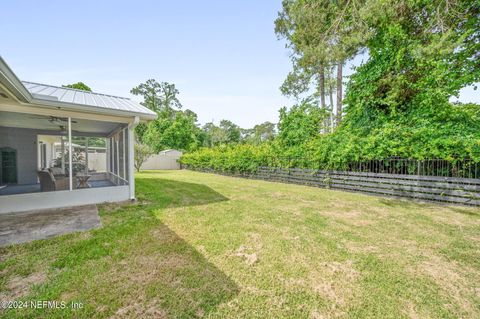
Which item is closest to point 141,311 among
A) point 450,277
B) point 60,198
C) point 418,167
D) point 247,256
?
point 247,256

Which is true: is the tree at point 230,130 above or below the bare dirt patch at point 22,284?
above

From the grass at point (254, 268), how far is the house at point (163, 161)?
721 inches

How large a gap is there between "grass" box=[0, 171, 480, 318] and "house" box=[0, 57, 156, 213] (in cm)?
179

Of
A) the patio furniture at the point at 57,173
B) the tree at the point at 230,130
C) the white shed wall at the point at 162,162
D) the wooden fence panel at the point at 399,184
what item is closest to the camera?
the wooden fence panel at the point at 399,184

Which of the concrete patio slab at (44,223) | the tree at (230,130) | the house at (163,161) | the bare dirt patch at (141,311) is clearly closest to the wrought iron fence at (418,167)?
the bare dirt patch at (141,311)

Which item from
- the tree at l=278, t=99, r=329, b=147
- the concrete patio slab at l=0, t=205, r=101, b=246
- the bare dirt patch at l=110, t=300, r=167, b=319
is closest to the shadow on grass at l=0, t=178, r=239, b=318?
the bare dirt patch at l=110, t=300, r=167, b=319

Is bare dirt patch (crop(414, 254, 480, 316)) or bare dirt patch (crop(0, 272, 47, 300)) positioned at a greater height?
bare dirt patch (crop(0, 272, 47, 300))

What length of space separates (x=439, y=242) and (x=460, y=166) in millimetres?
3941

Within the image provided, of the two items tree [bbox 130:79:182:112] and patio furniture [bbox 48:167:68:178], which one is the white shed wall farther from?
patio furniture [bbox 48:167:68:178]

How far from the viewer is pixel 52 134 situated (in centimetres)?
864

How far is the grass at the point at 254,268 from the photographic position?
1917 millimetres

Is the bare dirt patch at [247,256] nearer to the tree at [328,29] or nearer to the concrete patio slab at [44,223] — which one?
the concrete patio slab at [44,223]

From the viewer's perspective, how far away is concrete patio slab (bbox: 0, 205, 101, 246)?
3.48 m

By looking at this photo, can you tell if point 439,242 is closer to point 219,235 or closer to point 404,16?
point 219,235
